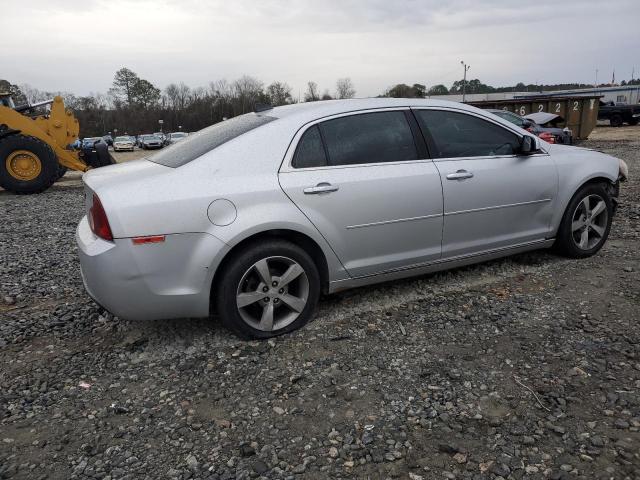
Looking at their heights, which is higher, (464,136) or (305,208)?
(464,136)

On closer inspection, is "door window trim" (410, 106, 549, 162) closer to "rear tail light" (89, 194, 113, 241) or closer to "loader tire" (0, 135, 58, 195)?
"rear tail light" (89, 194, 113, 241)

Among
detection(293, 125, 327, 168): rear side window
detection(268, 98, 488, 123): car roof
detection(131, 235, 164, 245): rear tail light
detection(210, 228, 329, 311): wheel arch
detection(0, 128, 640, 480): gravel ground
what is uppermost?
detection(268, 98, 488, 123): car roof

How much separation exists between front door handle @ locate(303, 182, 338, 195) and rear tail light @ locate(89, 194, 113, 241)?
1210 millimetres

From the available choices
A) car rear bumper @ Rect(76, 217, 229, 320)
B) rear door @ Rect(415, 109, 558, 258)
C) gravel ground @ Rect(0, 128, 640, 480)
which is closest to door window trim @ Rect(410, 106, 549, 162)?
rear door @ Rect(415, 109, 558, 258)

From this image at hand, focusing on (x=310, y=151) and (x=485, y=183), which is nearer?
(x=310, y=151)

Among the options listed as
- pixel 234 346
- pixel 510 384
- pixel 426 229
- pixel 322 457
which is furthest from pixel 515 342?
pixel 234 346

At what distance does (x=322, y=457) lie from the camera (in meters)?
2.21

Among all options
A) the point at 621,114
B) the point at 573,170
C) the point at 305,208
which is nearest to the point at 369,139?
the point at 305,208

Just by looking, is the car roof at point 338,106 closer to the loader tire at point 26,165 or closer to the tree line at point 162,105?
the loader tire at point 26,165

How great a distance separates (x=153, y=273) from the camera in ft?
9.45

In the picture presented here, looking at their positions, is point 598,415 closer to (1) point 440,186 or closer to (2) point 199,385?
(1) point 440,186

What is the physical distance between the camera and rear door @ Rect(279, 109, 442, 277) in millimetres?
3238

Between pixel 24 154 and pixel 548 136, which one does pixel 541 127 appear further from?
pixel 24 154

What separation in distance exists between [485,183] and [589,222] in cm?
145
